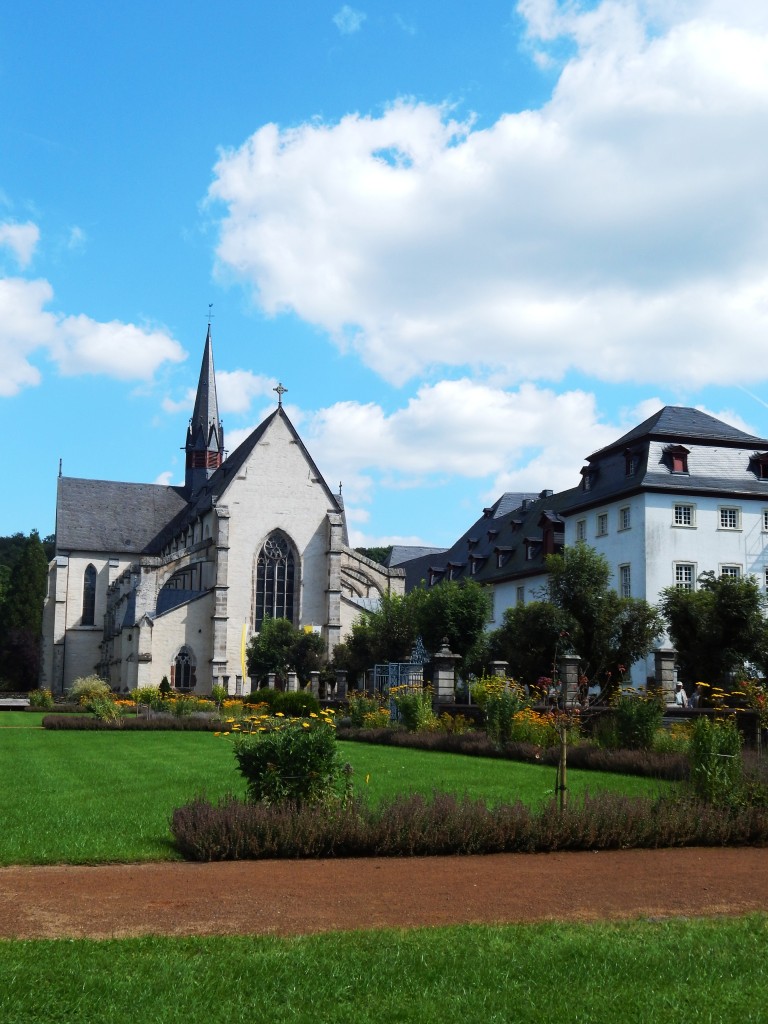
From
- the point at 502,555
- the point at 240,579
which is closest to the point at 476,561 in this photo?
the point at 502,555

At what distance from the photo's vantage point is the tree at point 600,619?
35094 mm

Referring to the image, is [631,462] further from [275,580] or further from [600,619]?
[275,580]

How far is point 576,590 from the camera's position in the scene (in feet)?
117

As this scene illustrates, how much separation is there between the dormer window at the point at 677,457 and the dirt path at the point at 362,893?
127 ft

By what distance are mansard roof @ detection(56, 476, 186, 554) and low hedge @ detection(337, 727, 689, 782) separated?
5689 cm

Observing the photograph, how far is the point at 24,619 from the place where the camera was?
284ft

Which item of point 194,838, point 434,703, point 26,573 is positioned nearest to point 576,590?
point 434,703

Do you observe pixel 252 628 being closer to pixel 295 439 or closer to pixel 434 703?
pixel 295 439

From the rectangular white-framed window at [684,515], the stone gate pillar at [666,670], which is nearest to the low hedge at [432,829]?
the stone gate pillar at [666,670]

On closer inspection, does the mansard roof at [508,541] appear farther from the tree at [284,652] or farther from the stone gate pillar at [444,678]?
the stone gate pillar at [444,678]

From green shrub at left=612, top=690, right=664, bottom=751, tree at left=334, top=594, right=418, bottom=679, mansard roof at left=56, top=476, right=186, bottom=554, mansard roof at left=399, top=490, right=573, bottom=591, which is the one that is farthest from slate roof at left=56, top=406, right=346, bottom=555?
green shrub at left=612, top=690, right=664, bottom=751

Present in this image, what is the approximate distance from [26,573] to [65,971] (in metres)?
86.9

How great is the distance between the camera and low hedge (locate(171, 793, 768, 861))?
10.6 meters

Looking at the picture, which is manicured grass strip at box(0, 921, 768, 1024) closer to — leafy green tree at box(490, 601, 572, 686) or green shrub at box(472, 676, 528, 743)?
green shrub at box(472, 676, 528, 743)
